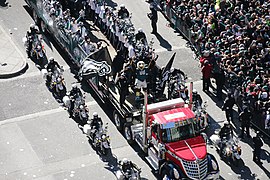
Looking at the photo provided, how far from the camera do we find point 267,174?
28234mm

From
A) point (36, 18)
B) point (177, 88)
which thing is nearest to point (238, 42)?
point (177, 88)

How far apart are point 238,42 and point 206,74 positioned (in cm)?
260

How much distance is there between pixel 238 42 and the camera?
3391 centimetres

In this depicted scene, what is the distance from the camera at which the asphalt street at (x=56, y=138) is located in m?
28.2

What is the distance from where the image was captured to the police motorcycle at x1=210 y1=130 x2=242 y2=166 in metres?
28.4

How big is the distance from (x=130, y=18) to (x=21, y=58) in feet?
19.6

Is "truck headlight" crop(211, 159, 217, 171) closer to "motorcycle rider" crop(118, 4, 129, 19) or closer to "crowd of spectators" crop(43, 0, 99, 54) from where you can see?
"crowd of spectators" crop(43, 0, 99, 54)

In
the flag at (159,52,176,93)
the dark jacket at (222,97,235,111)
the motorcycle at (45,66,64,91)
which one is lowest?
the dark jacket at (222,97,235,111)

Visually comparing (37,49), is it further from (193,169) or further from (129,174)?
(193,169)

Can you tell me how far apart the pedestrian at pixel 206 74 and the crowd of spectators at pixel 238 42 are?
10.2 inches

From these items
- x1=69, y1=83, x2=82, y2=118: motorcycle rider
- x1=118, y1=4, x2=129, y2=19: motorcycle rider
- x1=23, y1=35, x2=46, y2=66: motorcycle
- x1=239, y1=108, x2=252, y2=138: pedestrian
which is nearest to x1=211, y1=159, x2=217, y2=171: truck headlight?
x1=239, y1=108, x2=252, y2=138: pedestrian

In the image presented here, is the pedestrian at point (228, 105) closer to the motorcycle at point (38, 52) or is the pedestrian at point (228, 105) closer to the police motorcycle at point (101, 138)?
A: the police motorcycle at point (101, 138)

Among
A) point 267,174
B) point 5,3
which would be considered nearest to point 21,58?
point 5,3

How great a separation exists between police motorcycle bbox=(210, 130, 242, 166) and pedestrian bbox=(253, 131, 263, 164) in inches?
22.8
